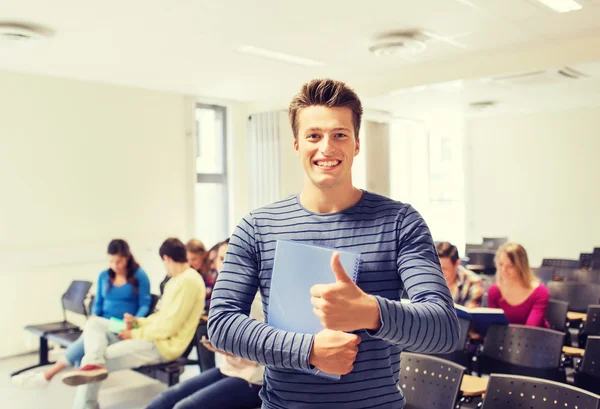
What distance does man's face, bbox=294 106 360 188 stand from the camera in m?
1.07

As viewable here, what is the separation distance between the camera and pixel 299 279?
1005 mm

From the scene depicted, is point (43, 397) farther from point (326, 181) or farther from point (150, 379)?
point (326, 181)

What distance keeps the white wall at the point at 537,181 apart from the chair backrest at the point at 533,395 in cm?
826

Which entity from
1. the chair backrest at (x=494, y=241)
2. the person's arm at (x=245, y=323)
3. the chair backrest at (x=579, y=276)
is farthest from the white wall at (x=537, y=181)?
the person's arm at (x=245, y=323)

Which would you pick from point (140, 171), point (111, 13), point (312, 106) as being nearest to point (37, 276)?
point (140, 171)

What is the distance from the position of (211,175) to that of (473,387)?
5913 mm

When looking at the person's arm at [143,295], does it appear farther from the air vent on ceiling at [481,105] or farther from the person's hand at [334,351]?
the air vent on ceiling at [481,105]

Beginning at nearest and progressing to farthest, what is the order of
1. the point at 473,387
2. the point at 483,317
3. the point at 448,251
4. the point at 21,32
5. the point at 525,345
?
the point at 473,387
the point at 525,345
the point at 483,317
the point at 448,251
the point at 21,32

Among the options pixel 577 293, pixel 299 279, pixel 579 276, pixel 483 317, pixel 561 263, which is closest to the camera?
pixel 299 279

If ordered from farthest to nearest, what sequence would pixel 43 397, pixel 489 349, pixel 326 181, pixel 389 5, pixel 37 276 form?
→ 1. pixel 37 276
2. pixel 43 397
3. pixel 389 5
4. pixel 489 349
5. pixel 326 181

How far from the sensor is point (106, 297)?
4.84 metres

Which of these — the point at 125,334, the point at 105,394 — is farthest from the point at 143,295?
the point at 105,394

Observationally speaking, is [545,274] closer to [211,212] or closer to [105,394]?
[105,394]

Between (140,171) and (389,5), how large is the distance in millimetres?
4117
